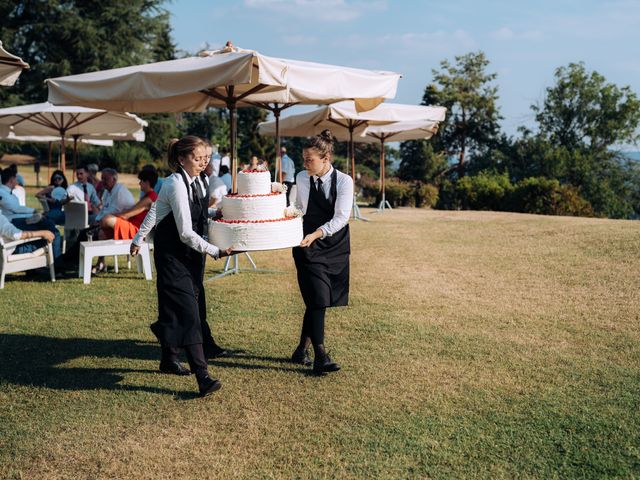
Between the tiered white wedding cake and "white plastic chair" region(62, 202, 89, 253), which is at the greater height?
the tiered white wedding cake

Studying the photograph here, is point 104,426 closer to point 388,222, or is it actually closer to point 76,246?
point 76,246

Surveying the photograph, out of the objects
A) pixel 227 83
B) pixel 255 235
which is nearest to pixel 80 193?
pixel 227 83

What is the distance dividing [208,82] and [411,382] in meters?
3.47

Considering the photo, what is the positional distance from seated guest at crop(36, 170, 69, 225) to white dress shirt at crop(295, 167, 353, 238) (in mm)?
6169

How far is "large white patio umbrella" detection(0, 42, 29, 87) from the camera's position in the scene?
549 cm

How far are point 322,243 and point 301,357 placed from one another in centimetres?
103

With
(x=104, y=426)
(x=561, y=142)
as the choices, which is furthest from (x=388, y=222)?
(x=561, y=142)

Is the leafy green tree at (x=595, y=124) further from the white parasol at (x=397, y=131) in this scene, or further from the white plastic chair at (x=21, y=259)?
the white plastic chair at (x=21, y=259)

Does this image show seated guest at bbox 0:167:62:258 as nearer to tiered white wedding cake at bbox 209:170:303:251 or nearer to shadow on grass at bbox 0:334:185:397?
shadow on grass at bbox 0:334:185:397

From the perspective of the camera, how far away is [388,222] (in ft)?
54.4

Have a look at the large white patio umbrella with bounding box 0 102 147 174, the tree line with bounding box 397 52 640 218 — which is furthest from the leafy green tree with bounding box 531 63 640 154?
the large white patio umbrella with bounding box 0 102 147 174

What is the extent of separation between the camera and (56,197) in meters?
10.8

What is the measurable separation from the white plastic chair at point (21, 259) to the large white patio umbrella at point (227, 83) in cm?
202

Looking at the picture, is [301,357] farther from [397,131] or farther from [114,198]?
[397,131]
